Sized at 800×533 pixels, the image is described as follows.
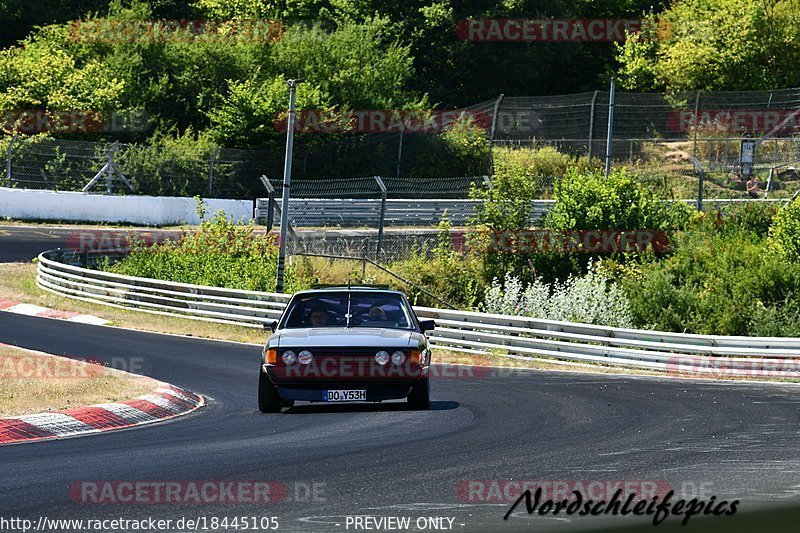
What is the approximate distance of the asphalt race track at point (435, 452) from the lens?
24.8 feet

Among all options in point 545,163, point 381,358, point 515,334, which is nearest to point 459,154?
point 545,163

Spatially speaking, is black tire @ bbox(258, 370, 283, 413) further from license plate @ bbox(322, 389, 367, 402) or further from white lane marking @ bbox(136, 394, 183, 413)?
white lane marking @ bbox(136, 394, 183, 413)

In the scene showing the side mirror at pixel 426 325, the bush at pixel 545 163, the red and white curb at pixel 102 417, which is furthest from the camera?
the bush at pixel 545 163

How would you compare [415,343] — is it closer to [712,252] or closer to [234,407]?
[234,407]

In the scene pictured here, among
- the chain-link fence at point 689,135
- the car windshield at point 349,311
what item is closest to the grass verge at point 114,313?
the car windshield at point 349,311

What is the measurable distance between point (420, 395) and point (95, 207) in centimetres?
3202

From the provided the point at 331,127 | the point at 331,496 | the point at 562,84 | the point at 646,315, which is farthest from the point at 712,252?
the point at 562,84

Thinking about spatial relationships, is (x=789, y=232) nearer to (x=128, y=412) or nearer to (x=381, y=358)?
(x=381, y=358)

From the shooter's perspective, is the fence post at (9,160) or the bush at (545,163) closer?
the fence post at (9,160)

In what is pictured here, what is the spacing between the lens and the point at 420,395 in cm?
1359

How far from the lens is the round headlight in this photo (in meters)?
13.0

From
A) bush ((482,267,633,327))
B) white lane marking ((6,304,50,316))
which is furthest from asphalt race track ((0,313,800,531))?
white lane marking ((6,304,50,316))

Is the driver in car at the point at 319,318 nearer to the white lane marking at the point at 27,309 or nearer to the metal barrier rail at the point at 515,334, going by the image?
the metal barrier rail at the point at 515,334

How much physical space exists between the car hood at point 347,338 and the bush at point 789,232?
20.9m
